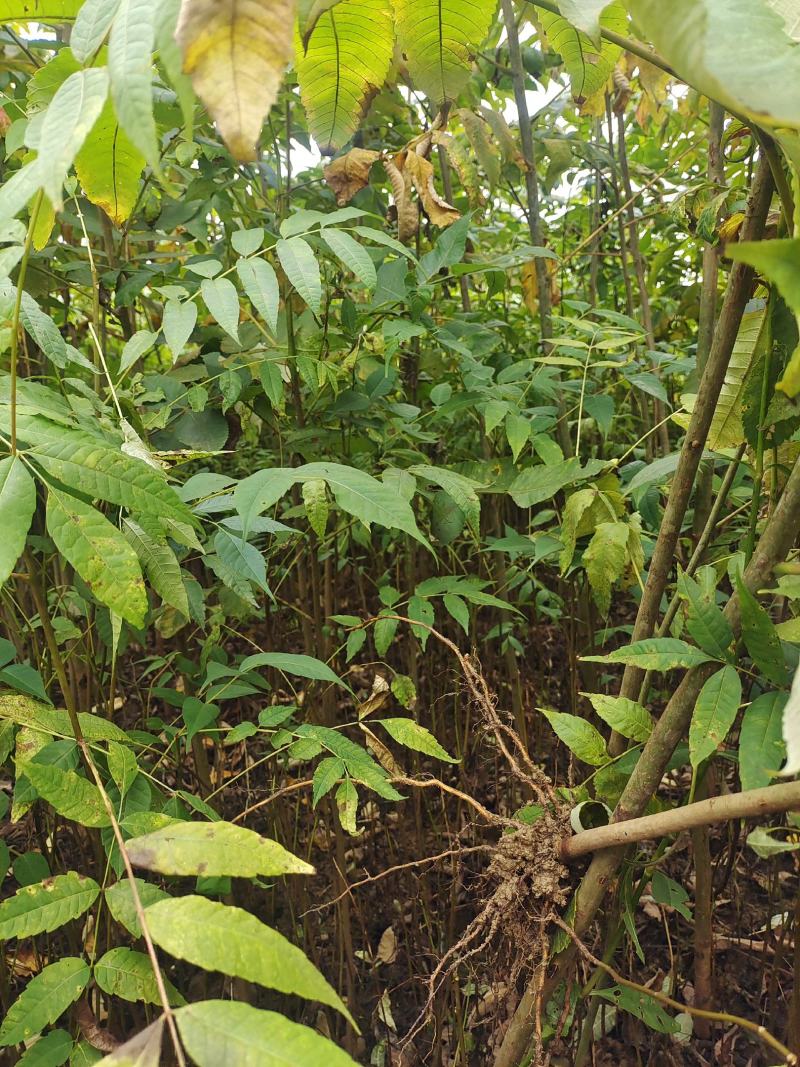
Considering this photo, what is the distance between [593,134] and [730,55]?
2.60m

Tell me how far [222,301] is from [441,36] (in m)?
0.42

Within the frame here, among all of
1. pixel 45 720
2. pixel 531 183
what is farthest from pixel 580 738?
pixel 531 183

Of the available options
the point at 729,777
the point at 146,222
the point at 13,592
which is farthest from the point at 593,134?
the point at 13,592

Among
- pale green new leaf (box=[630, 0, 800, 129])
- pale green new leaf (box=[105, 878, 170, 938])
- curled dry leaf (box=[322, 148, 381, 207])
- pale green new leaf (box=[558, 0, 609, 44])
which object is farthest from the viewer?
curled dry leaf (box=[322, 148, 381, 207])

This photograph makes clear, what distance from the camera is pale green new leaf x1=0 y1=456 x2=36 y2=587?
51cm

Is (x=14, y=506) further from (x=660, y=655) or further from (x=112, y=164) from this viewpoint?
(x=660, y=655)

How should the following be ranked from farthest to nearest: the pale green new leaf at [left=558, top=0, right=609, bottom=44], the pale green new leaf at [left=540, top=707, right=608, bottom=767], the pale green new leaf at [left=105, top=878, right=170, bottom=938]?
1. the pale green new leaf at [left=540, top=707, right=608, bottom=767]
2. the pale green new leaf at [left=105, top=878, right=170, bottom=938]
3. the pale green new leaf at [left=558, top=0, right=609, bottom=44]

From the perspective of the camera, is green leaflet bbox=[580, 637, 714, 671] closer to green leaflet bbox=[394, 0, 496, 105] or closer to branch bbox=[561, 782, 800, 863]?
branch bbox=[561, 782, 800, 863]

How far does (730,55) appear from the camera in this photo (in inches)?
11.8

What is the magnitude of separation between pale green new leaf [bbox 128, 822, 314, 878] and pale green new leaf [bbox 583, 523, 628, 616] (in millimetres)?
551

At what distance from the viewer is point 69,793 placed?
0.64 metres

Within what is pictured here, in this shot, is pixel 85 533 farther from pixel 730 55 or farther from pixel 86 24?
pixel 730 55

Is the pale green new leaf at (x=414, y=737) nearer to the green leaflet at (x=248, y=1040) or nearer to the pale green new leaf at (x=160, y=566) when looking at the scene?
the pale green new leaf at (x=160, y=566)

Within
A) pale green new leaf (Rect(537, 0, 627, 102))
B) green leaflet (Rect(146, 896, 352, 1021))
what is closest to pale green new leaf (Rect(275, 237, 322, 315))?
pale green new leaf (Rect(537, 0, 627, 102))
